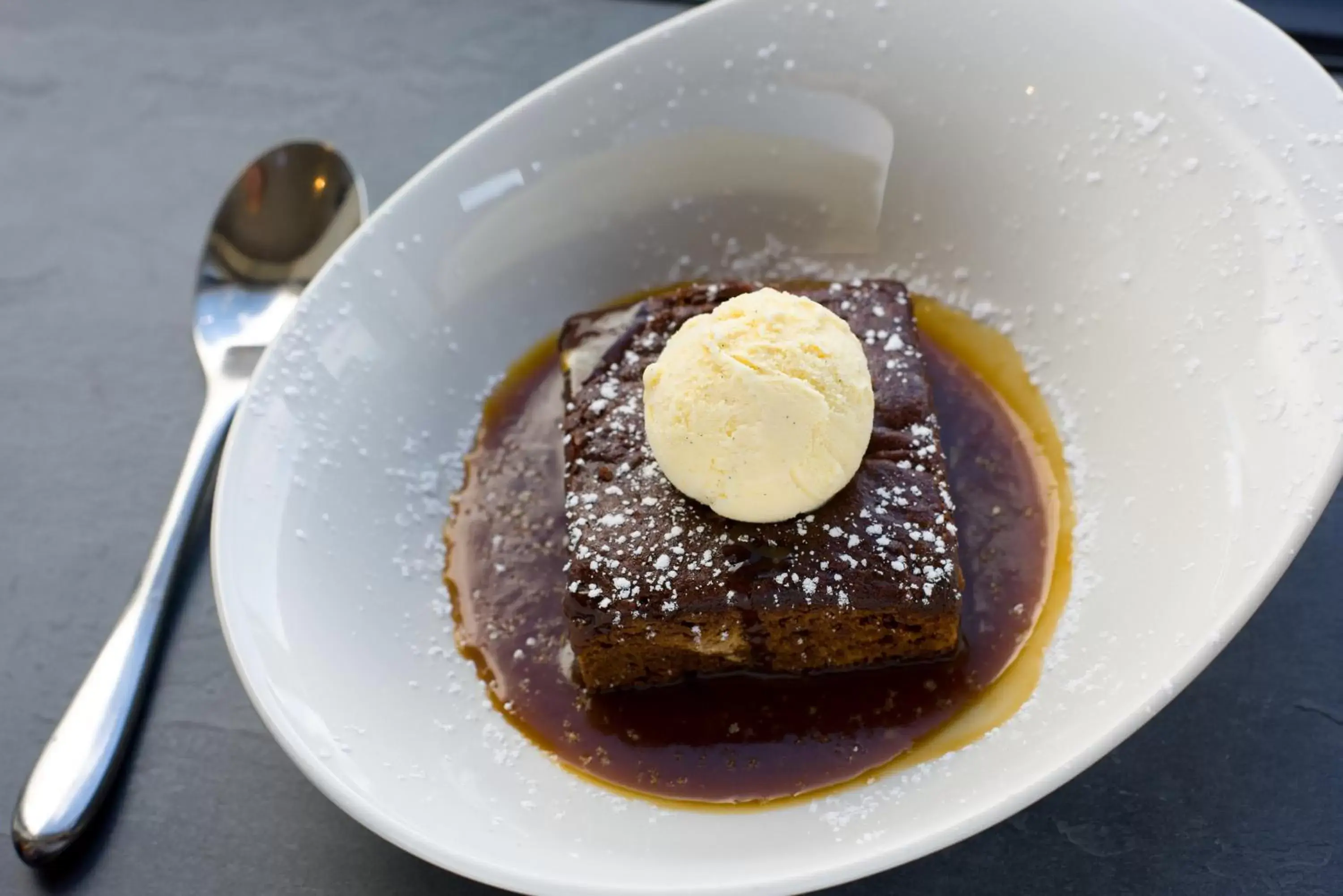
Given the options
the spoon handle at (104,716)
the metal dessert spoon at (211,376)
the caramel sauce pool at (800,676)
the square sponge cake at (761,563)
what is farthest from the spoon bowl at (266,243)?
the square sponge cake at (761,563)

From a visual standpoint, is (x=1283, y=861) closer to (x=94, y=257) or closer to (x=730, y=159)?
(x=730, y=159)

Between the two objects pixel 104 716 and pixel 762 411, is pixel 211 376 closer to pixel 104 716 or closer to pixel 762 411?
pixel 104 716

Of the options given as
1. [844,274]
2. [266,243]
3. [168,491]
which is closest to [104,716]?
[168,491]

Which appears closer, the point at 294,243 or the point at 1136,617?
the point at 1136,617

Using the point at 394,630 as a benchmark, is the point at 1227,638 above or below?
above

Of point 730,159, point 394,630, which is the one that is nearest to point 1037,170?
point 730,159

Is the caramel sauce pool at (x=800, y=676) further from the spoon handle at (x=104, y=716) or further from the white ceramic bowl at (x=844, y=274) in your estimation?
the spoon handle at (x=104, y=716)
